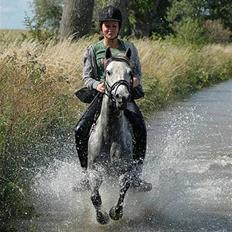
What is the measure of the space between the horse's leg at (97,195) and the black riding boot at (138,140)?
61cm

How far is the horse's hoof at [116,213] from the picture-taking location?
6.53 metres

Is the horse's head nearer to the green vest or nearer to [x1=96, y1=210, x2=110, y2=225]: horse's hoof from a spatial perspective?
the green vest

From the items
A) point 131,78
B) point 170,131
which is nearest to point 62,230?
point 131,78

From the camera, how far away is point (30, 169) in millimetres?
7902

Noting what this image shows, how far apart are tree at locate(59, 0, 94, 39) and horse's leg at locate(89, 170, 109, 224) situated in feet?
36.4

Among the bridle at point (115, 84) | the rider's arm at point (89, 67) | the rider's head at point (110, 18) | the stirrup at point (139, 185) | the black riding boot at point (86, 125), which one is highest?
the rider's head at point (110, 18)

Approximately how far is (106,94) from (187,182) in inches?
118

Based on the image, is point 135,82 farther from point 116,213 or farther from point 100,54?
point 116,213

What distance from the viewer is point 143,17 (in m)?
37.3

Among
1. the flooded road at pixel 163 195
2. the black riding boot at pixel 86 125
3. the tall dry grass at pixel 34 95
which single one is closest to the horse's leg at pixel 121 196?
the flooded road at pixel 163 195

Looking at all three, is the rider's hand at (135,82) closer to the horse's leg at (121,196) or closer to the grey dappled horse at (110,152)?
the grey dappled horse at (110,152)

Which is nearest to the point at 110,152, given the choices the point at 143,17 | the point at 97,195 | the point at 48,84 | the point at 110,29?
the point at 97,195

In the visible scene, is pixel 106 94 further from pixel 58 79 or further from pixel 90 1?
pixel 90 1

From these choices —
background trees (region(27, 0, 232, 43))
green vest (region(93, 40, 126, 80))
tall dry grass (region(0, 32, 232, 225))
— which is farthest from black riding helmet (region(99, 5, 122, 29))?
background trees (region(27, 0, 232, 43))
